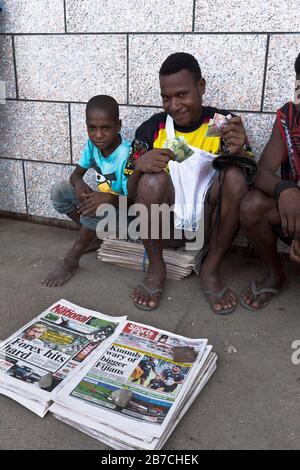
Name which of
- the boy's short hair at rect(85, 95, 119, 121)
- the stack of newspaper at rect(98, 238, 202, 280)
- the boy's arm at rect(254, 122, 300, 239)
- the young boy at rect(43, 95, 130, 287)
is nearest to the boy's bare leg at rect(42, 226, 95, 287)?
the young boy at rect(43, 95, 130, 287)

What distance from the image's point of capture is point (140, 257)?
8.70 ft

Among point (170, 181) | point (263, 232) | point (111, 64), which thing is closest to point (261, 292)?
point (263, 232)

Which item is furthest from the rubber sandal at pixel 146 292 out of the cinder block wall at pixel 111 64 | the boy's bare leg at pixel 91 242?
the cinder block wall at pixel 111 64

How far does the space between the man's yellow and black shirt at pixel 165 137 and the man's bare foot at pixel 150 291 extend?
590 mm

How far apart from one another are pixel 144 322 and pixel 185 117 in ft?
3.55

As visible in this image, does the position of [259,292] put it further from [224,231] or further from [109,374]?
[109,374]

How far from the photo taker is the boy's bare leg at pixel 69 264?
2.51 m

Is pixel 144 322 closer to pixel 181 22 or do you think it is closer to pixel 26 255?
pixel 26 255

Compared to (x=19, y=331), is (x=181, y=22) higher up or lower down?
higher up

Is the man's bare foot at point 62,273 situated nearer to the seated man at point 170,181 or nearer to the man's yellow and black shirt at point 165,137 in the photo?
the seated man at point 170,181

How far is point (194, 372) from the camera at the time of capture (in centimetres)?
168

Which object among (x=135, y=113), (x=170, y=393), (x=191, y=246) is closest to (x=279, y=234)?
(x=191, y=246)

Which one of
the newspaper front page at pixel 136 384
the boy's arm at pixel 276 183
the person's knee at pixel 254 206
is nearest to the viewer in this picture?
the newspaper front page at pixel 136 384

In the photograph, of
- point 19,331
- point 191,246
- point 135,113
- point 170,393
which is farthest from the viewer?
point 135,113
